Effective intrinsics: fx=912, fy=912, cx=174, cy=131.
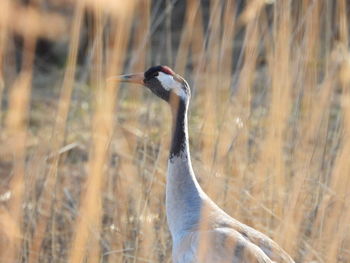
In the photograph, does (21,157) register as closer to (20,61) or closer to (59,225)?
(59,225)

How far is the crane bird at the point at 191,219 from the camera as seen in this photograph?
2.99 m

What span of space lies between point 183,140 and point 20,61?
452cm

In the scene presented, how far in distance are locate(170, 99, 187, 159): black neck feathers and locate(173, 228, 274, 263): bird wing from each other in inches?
13.6

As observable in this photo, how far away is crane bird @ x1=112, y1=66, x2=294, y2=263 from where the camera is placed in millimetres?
2990


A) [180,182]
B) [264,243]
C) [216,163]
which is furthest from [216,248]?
[216,163]

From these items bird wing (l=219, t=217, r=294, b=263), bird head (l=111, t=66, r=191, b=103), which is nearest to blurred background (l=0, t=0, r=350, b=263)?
bird head (l=111, t=66, r=191, b=103)

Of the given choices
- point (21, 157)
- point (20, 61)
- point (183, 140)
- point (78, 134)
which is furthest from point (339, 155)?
point (20, 61)

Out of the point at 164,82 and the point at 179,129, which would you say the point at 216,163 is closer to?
the point at 179,129

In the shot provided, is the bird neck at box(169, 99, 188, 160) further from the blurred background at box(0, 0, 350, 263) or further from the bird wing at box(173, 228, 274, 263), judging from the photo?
the bird wing at box(173, 228, 274, 263)

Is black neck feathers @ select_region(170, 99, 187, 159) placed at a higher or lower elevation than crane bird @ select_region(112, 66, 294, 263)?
higher

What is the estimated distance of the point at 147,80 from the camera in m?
3.33

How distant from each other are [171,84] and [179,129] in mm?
165

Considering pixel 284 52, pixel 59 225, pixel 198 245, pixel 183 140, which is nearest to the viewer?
pixel 198 245

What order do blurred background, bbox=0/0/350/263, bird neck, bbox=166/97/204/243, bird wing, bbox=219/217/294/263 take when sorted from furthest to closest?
blurred background, bbox=0/0/350/263, bird neck, bbox=166/97/204/243, bird wing, bbox=219/217/294/263
